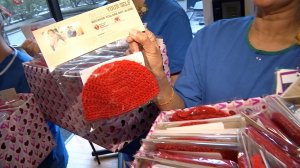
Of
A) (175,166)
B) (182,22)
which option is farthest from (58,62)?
(182,22)

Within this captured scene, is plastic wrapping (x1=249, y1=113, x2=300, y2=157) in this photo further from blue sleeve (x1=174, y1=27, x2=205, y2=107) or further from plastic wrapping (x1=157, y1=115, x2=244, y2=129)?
blue sleeve (x1=174, y1=27, x2=205, y2=107)

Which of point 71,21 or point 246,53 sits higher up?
point 71,21

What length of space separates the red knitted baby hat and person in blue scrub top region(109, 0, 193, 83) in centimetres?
46

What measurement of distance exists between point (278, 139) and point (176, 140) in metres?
0.16

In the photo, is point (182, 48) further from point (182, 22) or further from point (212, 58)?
point (212, 58)

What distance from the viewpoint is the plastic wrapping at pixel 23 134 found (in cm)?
91

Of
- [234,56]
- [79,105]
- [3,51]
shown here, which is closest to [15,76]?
[3,51]

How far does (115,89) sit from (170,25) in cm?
58

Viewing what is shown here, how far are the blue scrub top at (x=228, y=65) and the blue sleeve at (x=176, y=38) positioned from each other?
0.58 ft

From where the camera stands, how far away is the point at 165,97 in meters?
0.79

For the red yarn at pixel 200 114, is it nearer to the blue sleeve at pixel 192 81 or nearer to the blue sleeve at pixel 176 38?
the blue sleeve at pixel 192 81

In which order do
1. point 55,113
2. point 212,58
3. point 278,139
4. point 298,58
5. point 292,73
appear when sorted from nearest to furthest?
point 278,139 < point 292,73 < point 298,58 < point 212,58 < point 55,113

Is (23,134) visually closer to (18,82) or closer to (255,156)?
(18,82)

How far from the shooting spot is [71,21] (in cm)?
67
